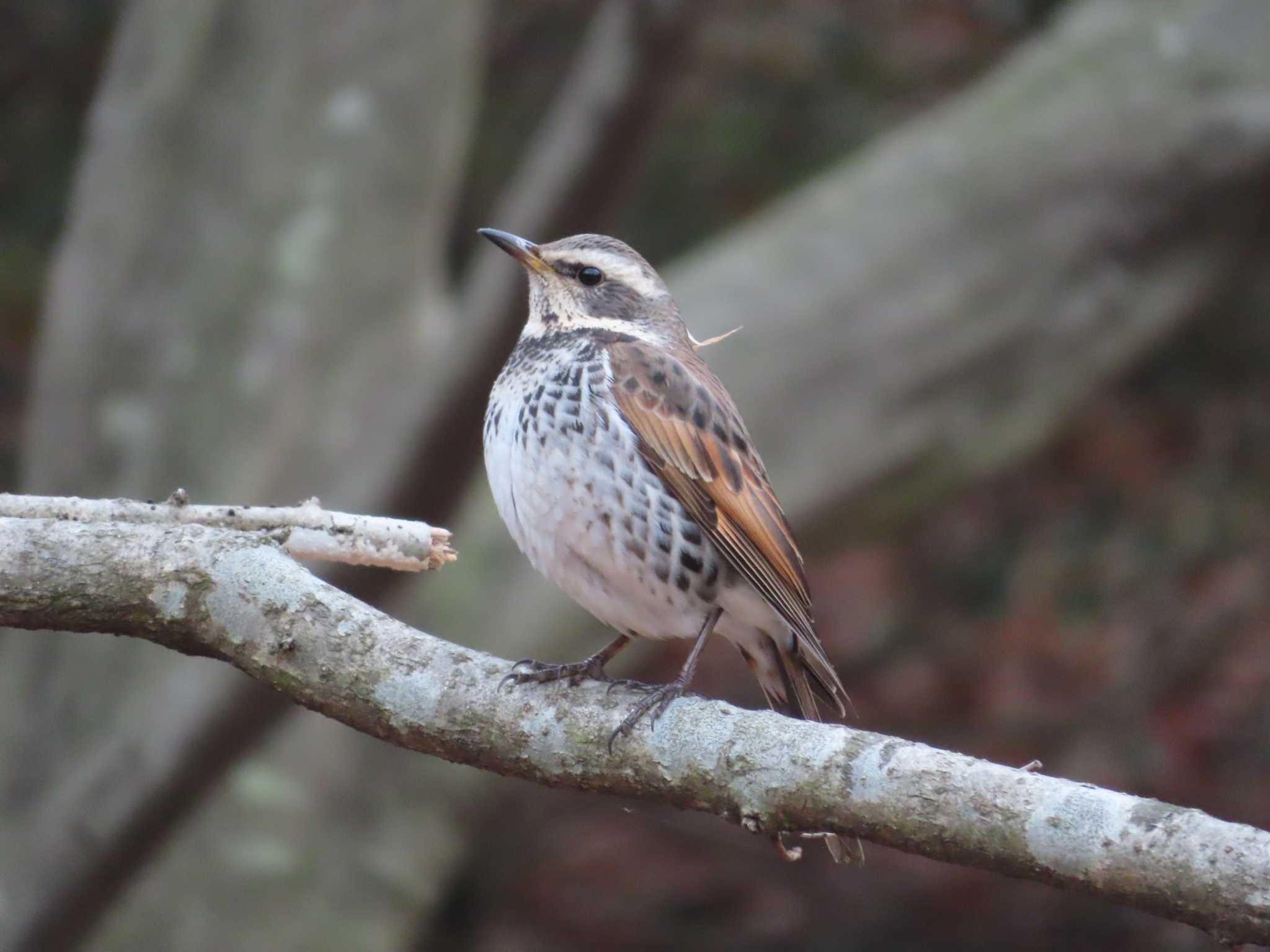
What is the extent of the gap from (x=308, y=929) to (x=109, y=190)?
4.12 m

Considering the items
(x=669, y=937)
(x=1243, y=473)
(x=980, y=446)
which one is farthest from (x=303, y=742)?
(x=1243, y=473)

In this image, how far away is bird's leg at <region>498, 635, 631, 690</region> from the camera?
3.28 meters

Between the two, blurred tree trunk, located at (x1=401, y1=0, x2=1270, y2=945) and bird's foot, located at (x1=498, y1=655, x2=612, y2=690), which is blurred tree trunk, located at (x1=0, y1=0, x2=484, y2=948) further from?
bird's foot, located at (x1=498, y1=655, x2=612, y2=690)

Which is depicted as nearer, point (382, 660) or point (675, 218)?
point (382, 660)

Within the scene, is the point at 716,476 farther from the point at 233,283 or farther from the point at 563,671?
the point at 233,283

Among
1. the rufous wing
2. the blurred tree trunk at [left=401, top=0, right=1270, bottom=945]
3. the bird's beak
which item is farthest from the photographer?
the blurred tree trunk at [left=401, top=0, right=1270, bottom=945]

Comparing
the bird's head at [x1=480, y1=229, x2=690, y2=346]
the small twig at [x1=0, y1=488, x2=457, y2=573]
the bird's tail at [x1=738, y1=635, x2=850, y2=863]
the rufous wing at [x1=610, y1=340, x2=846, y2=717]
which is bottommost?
the small twig at [x1=0, y1=488, x2=457, y2=573]

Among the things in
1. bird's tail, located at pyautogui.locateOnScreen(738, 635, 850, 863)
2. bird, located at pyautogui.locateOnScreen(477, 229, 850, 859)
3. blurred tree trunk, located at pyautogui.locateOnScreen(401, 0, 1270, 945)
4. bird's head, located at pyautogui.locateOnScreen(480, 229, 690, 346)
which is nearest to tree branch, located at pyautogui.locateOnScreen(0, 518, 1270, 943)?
bird, located at pyautogui.locateOnScreen(477, 229, 850, 859)

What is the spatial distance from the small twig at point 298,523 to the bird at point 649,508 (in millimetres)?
659

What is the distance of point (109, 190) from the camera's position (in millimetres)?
8539

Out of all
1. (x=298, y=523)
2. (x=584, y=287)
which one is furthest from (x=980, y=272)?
(x=298, y=523)

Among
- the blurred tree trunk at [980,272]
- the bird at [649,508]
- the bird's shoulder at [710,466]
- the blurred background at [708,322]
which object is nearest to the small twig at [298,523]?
the bird at [649,508]

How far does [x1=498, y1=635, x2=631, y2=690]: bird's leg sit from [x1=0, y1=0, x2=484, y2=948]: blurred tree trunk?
4.47m

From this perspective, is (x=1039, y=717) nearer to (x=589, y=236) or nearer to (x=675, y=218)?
(x=675, y=218)
